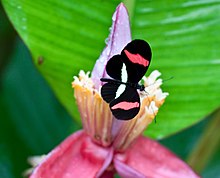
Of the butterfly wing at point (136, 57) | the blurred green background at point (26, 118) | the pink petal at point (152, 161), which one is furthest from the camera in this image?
the blurred green background at point (26, 118)

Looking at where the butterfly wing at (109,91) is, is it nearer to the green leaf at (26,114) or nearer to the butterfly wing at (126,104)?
the butterfly wing at (126,104)

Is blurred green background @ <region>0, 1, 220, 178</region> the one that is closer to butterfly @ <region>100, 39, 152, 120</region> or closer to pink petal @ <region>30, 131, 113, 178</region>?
pink petal @ <region>30, 131, 113, 178</region>

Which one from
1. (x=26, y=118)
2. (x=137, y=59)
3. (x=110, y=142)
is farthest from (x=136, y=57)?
(x=26, y=118)

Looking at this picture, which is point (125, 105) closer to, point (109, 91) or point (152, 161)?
point (109, 91)

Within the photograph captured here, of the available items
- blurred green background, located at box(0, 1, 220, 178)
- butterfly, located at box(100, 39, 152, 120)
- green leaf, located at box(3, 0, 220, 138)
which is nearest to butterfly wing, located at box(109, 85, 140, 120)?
butterfly, located at box(100, 39, 152, 120)

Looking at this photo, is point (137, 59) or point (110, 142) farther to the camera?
point (110, 142)

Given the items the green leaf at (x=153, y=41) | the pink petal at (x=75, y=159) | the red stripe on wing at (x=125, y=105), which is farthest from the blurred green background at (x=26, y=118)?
the red stripe on wing at (x=125, y=105)
